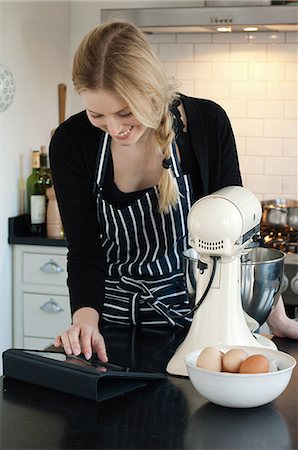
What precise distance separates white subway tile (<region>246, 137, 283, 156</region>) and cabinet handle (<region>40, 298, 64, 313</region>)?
4.06ft

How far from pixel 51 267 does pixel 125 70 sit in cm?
211

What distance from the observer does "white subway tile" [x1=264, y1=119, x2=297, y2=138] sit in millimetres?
4082

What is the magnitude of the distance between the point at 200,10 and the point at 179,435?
2.65 m

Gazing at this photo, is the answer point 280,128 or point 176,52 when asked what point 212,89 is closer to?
point 176,52

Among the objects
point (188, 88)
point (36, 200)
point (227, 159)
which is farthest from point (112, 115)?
point (188, 88)

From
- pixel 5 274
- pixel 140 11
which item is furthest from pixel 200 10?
pixel 5 274

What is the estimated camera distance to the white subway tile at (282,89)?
4.06m

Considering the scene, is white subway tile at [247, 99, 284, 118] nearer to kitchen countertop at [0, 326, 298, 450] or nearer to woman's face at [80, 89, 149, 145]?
woman's face at [80, 89, 149, 145]

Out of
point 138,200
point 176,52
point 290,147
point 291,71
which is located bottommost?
point 138,200

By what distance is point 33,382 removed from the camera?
1607 millimetres

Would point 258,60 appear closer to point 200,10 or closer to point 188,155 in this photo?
point 200,10

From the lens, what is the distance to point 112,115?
181cm

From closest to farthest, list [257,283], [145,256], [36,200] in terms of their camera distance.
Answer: [257,283] < [145,256] < [36,200]

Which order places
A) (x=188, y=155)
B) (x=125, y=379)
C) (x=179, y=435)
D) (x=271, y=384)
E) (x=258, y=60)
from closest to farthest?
(x=179, y=435) < (x=271, y=384) < (x=125, y=379) < (x=188, y=155) < (x=258, y=60)
